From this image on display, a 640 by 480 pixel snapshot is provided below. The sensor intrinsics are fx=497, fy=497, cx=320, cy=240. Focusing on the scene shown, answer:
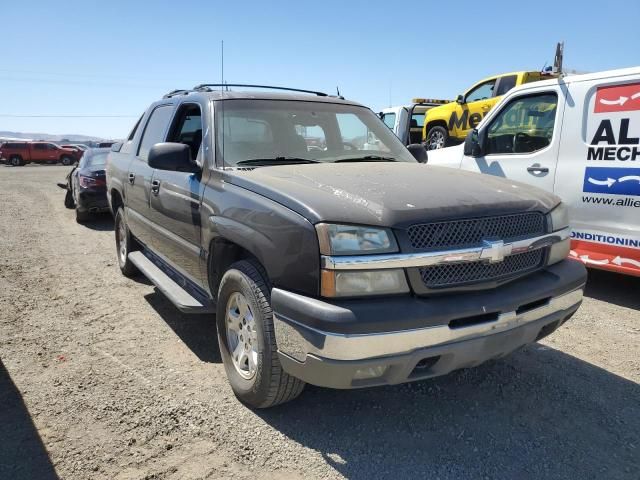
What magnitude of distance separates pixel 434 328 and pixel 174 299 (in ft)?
6.51

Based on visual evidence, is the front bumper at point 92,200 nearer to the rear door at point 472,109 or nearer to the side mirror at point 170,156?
the side mirror at point 170,156

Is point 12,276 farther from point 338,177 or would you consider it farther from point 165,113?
point 338,177

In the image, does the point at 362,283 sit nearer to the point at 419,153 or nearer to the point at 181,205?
the point at 181,205

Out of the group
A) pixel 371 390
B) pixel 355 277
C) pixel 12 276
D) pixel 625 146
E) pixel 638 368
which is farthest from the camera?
pixel 12 276

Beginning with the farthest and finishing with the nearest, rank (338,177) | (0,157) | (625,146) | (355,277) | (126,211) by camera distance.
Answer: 1. (0,157)
2. (126,211)
3. (625,146)
4. (338,177)
5. (355,277)

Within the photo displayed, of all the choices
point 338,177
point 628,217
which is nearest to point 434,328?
point 338,177

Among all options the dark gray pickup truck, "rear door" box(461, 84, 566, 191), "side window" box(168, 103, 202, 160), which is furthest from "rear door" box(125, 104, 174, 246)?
"rear door" box(461, 84, 566, 191)

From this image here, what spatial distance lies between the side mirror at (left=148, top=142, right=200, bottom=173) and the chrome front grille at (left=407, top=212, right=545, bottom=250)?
169 cm

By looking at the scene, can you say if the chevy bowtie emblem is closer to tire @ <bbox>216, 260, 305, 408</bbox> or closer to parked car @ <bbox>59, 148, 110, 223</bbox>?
tire @ <bbox>216, 260, 305, 408</bbox>

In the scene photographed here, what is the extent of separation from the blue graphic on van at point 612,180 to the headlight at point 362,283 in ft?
10.8

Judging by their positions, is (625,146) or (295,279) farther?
(625,146)

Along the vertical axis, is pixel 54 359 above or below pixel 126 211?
below

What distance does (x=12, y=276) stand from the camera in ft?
18.7

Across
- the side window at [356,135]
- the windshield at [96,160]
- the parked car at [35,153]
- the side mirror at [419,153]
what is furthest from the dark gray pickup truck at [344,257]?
the parked car at [35,153]
